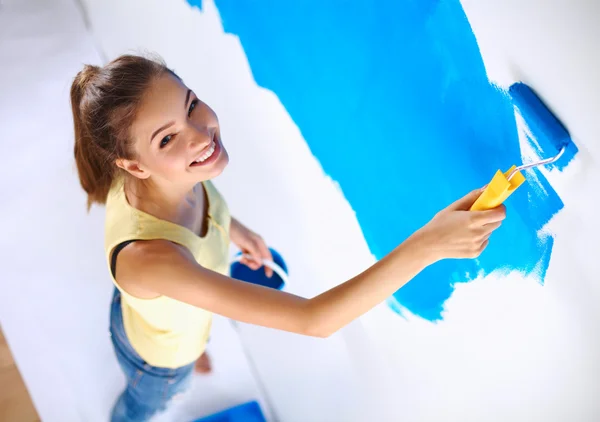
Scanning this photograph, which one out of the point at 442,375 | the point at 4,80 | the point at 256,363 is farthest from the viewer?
the point at 4,80

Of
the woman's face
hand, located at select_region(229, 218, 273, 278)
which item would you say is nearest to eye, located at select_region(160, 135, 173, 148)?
the woman's face

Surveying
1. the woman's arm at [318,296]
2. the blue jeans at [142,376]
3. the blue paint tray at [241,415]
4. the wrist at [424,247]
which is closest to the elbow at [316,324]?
the woman's arm at [318,296]

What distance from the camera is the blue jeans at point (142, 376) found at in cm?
117

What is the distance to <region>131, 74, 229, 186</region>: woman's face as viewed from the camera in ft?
2.78

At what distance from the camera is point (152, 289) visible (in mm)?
875

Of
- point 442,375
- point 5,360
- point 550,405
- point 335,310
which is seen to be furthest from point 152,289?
point 5,360

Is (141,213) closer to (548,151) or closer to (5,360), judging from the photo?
(548,151)

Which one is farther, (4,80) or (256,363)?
(4,80)

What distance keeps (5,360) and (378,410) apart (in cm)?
108

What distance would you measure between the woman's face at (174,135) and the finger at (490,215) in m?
0.42

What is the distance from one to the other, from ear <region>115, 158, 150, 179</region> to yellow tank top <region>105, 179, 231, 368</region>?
6 centimetres

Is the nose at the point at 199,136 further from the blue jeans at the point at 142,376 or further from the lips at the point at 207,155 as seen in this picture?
the blue jeans at the point at 142,376

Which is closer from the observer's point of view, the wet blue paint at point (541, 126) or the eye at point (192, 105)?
the wet blue paint at point (541, 126)

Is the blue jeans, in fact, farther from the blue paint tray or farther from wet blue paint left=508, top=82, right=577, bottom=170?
wet blue paint left=508, top=82, right=577, bottom=170
